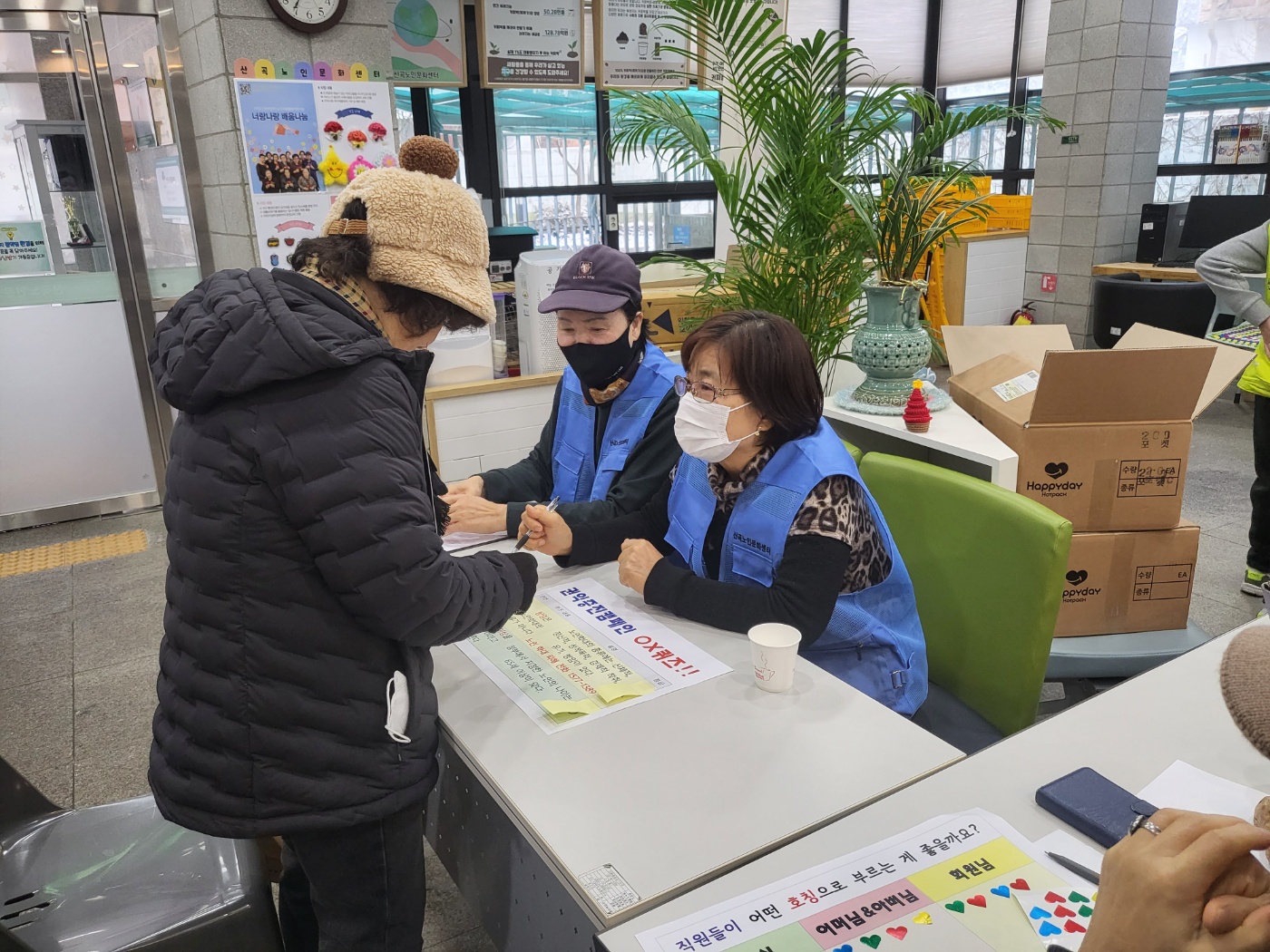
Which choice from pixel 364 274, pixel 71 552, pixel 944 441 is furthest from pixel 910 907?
pixel 71 552

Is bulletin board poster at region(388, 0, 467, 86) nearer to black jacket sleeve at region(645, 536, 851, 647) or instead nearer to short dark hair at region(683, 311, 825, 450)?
short dark hair at region(683, 311, 825, 450)

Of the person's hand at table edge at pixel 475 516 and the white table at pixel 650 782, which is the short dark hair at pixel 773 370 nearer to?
the white table at pixel 650 782

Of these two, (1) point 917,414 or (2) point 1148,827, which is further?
(1) point 917,414

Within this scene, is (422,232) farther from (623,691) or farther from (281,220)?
(281,220)

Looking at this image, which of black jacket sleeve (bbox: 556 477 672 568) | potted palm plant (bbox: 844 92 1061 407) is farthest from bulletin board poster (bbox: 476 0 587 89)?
black jacket sleeve (bbox: 556 477 672 568)

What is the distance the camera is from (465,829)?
4.70 feet

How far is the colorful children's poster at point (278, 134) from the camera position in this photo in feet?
10.8

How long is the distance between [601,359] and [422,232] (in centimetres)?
85

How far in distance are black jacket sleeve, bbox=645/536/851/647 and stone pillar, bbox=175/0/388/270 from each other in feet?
8.82

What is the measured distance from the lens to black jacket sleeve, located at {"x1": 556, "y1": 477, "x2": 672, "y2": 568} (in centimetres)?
181

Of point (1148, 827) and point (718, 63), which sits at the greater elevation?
point (718, 63)

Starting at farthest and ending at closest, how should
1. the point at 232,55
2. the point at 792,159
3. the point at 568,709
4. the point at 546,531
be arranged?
the point at 232,55 → the point at 792,159 → the point at 546,531 → the point at 568,709

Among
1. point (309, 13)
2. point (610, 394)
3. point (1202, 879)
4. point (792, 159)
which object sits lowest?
point (1202, 879)

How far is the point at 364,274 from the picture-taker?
3.87 feet
